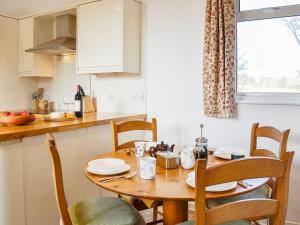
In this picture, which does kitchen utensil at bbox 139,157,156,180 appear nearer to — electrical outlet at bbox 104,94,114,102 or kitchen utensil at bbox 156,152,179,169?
kitchen utensil at bbox 156,152,179,169

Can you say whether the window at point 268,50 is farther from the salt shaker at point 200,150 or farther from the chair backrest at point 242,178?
the chair backrest at point 242,178

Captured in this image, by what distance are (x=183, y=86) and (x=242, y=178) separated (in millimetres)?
1869

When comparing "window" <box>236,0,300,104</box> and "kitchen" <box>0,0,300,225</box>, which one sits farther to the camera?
"window" <box>236,0,300,104</box>

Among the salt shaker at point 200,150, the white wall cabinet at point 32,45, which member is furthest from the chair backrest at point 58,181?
the white wall cabinet at point 32,45

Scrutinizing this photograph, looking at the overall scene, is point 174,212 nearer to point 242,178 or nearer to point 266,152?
point 242,178

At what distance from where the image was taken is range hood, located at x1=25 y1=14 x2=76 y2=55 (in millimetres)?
3123

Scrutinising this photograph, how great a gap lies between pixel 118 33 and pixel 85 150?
3.87 ft

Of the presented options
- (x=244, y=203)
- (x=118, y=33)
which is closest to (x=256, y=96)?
(x=118, y=33)

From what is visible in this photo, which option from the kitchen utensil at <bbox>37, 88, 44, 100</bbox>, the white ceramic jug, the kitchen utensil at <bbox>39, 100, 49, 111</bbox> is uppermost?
the kitchen utensil at <bbox>37, 88, 44, 100</bbox>

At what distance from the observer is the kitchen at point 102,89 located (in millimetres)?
1889

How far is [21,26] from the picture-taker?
3584mm

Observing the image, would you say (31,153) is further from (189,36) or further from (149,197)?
(189,36)

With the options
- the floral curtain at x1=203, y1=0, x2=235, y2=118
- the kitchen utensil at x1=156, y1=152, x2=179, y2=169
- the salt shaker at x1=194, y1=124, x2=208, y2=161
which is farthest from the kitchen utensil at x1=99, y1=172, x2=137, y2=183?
the floral curtain at x1=203, y1=0, x2=235, y2=118

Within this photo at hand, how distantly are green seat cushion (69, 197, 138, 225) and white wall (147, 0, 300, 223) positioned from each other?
1307mm
